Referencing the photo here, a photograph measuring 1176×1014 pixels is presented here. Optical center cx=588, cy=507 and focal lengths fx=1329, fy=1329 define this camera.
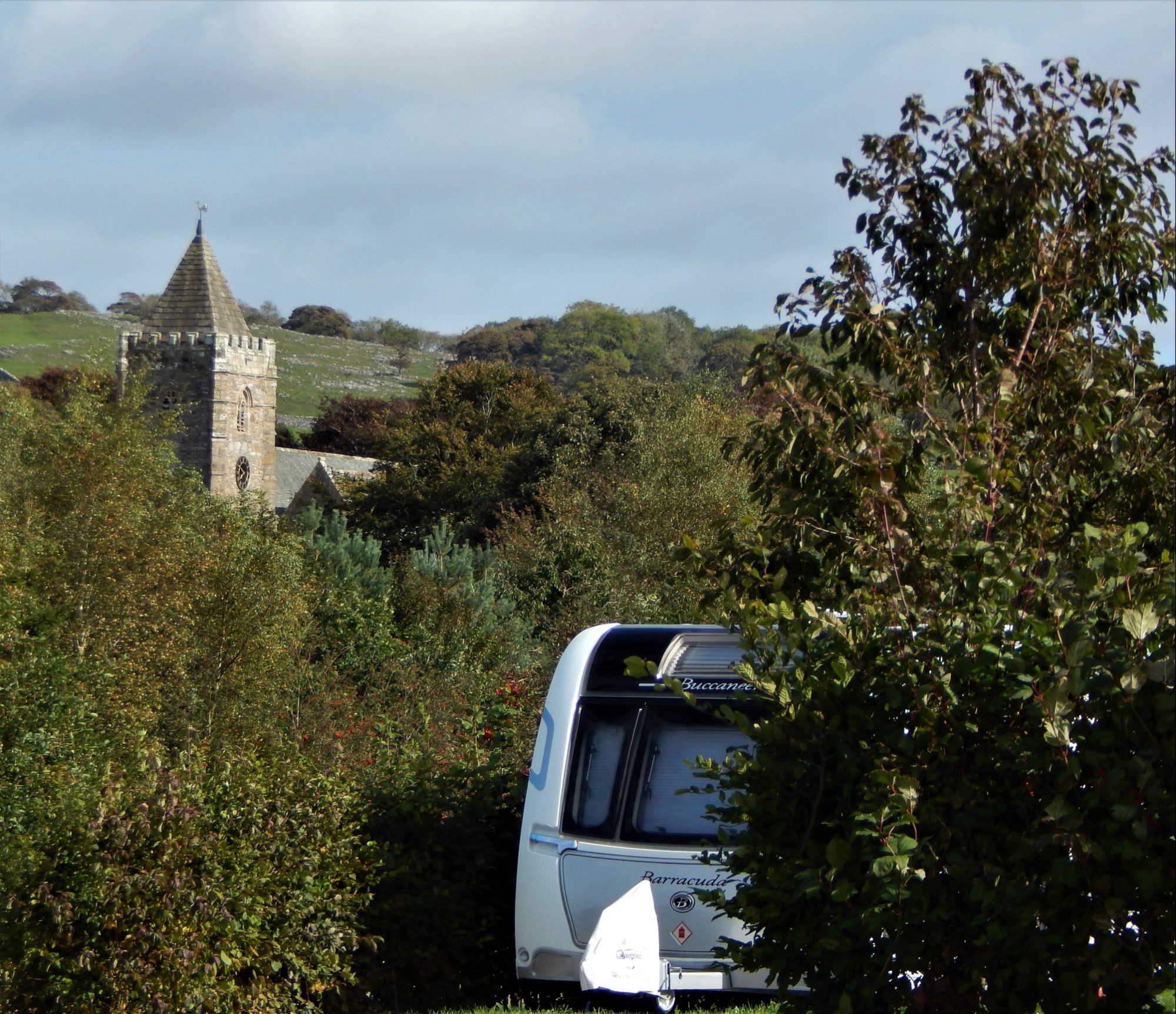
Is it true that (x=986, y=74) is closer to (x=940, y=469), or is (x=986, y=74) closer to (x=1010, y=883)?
(x=940, y=469)

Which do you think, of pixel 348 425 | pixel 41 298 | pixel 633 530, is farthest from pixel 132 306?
pixel 633 530

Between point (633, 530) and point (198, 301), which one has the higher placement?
point (198, 301)

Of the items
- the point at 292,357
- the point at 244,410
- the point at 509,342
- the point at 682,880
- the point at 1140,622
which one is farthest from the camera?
the point at 292,357

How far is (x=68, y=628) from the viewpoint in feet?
62.3

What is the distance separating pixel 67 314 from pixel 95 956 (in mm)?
Answer: 136976

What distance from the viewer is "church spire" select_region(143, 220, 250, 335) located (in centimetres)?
5791

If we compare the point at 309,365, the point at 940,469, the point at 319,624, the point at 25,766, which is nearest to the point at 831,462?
the point at 940,469

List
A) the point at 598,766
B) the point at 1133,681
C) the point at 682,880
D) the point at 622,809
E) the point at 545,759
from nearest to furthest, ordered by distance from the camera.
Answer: the point at 1133,681 → the point at 682,880 → the point at 622,809 → the point at 598,766 → the point at 545,759

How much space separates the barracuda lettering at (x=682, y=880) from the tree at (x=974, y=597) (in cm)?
257

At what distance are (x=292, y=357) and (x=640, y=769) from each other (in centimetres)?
13601

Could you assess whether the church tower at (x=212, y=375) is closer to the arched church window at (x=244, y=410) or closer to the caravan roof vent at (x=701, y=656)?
the arched church window at (x=244, y=410)

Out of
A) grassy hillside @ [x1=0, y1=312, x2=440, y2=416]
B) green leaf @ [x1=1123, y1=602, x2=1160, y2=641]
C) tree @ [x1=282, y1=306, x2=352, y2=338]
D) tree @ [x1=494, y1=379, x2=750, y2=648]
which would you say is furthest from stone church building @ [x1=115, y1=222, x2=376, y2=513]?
tree @ [x1=282, y1=306, x2=352, y2=338]

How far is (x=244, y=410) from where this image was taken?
188 ft

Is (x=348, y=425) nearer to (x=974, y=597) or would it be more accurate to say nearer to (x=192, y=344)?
(x=192, y=344)
